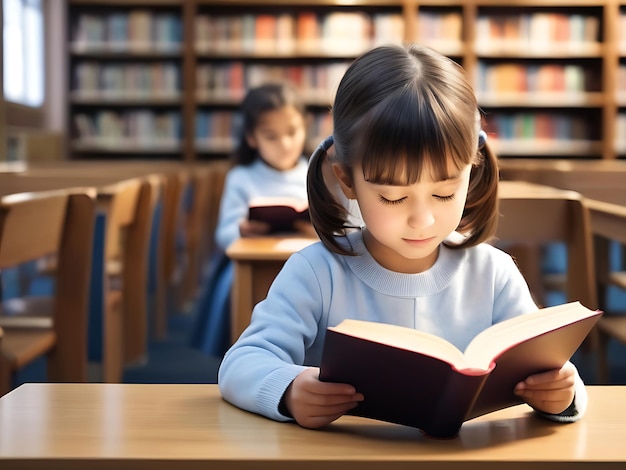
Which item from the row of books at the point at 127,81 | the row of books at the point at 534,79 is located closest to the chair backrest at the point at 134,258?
the row of books at the point at 127,81

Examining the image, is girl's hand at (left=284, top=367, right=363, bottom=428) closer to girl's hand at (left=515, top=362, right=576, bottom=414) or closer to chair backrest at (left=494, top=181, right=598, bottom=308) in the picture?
girl's hand at (left=515, top=362, right=576, bottom=414)

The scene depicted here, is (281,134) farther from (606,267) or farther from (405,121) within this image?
(405,121)

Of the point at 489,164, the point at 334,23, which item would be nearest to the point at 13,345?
the point at 489,164

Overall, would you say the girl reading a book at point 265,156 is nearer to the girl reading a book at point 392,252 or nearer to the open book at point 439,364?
the girl reading a book at point 392,252

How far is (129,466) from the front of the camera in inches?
28.1

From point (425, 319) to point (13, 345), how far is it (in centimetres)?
132

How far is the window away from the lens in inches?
262

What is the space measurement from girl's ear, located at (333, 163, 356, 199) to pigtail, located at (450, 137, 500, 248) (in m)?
0.16

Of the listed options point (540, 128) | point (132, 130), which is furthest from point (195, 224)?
point (540, 128)

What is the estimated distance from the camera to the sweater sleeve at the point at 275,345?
35.0 inches

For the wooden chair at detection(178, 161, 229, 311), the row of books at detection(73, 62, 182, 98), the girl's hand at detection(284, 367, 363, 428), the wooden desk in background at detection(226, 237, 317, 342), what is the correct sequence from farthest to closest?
the row of books at detection(73, 62, 182, 98) < the wooden chair at detection(178, 161, 229, 311) < the wooden desk in background at detection(226, 237, 317, 342) < the girl's hand at detection(284, 367, 363, 428)

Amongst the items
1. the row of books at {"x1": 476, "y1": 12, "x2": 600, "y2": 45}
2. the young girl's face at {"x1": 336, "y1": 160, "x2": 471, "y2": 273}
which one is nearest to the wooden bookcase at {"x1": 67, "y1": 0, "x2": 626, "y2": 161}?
the row of books at {"x1": 476, "y1": 12, "x2": 600, "y2": 45}

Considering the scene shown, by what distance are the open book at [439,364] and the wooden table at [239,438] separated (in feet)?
0.07

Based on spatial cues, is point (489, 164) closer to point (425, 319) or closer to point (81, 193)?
point (425, 319)
